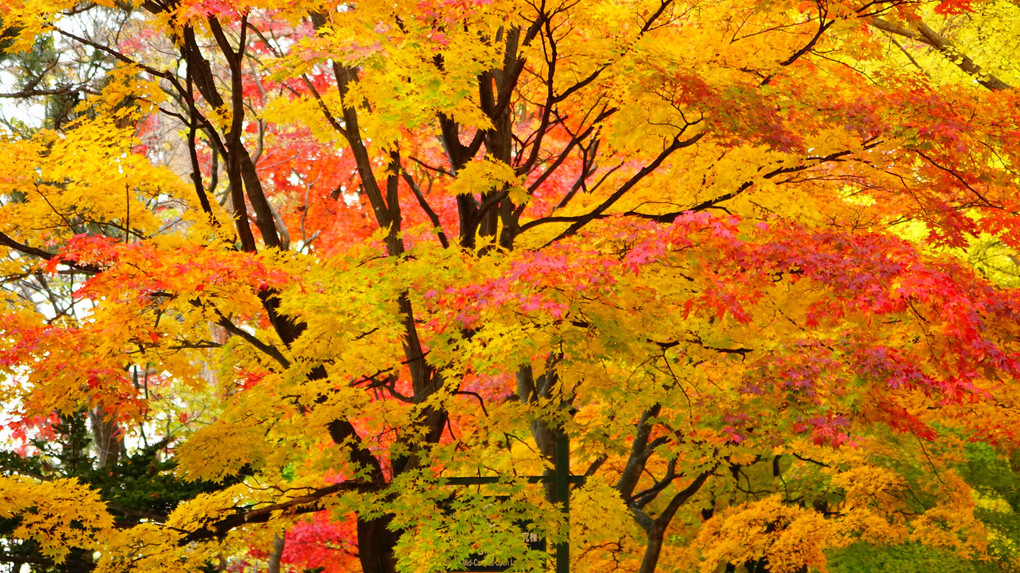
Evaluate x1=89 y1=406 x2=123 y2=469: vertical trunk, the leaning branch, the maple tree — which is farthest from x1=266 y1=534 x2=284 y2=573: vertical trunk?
the leaning branch

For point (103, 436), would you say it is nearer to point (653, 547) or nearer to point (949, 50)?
point (653, 547)

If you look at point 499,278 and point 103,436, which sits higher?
point 103,436

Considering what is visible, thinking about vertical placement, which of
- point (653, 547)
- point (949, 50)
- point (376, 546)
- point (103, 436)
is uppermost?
point (949, 50)

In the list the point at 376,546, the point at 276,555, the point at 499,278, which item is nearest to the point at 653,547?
the point at 376,546

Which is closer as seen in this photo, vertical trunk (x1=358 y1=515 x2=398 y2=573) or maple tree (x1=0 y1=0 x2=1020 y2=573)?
maple tree (x1=0 y1=0 x2=1020 y2=573)

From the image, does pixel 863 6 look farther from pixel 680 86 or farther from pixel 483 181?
pixel 483 181

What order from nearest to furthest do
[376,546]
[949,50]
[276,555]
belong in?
1. [376,546]
2. [949,50]
3. [276,555]

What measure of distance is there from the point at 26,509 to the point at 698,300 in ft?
18.2

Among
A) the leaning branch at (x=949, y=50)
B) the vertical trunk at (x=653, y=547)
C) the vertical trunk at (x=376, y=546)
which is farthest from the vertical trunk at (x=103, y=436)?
the leaning branch at (x=949, y=50)

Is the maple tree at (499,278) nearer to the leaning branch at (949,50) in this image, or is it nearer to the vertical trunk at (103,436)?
the leaning branch at (949,50)

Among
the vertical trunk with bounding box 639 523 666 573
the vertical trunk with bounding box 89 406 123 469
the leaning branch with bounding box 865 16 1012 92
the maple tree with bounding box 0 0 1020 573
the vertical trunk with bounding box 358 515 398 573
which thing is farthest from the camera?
the leaning branch with bounding box 865 16 1012 92

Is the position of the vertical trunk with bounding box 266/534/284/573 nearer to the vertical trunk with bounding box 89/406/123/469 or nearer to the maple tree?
the vertical trunk with bounding box 89/406/123/469

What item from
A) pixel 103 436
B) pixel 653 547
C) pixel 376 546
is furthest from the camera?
pixel 103 436

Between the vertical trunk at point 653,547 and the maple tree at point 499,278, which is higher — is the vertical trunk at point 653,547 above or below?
below
